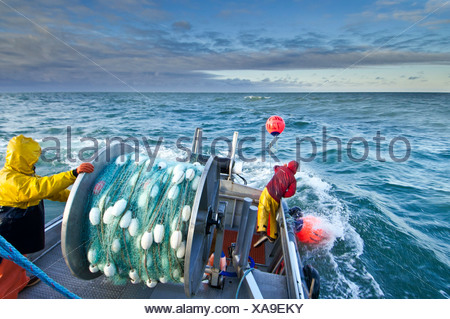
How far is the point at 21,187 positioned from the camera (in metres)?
2.53

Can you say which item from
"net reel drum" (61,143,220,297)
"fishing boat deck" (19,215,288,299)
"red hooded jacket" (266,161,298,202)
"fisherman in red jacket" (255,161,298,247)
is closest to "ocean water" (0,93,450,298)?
"fisherman in red jacket" (255,161,298,247)

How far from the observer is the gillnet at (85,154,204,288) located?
2.69 meters

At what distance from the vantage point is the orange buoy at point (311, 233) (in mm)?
6816

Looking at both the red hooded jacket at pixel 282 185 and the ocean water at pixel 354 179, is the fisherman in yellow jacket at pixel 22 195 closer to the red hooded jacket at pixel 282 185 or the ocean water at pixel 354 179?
the red hooded jacket at pixel 282 185

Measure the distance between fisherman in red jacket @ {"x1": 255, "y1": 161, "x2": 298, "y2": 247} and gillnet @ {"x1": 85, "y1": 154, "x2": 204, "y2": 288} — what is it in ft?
8.80

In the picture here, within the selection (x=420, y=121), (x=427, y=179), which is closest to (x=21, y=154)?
(x=427, y=179)

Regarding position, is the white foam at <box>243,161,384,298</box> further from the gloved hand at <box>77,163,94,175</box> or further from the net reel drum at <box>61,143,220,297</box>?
the gloved hand at <box>77,163,94,175</box>

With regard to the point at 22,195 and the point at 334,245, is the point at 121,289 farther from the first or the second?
the point at 334,245

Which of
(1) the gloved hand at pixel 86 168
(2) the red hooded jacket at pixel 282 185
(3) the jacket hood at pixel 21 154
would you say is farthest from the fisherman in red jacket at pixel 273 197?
(3) the jacket hood at pixel 21 154

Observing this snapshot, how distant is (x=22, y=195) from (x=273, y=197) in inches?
162

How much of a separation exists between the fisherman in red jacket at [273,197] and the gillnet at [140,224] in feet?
8.80

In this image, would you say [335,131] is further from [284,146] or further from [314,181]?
[314,181]

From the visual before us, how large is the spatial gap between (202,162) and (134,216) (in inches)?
59.7
